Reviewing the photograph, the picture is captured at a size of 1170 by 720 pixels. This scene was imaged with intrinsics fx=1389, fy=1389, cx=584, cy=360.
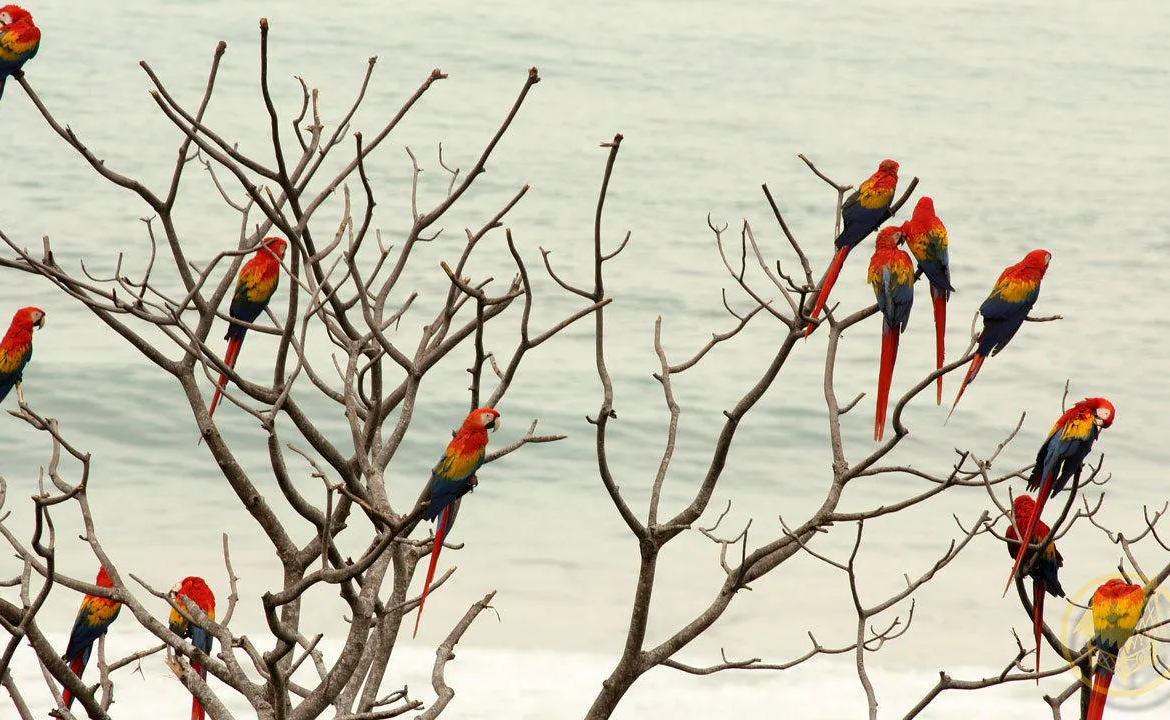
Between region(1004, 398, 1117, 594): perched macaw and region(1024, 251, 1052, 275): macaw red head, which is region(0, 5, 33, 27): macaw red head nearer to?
region(1024, 251, 1052, 275): macaw red head

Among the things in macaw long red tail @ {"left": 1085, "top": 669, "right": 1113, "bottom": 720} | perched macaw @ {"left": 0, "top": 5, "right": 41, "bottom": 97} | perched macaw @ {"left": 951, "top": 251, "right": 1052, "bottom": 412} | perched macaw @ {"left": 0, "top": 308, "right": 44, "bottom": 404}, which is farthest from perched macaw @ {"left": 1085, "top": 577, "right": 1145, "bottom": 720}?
perched macaw @ {"left": 0, "top": 5, "right": 41, "bottom": 97}

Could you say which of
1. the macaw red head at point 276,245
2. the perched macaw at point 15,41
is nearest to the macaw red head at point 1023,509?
the macaw red head at point 276,245

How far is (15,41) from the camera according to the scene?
271 centimetres

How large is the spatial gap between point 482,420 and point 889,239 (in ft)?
2.44

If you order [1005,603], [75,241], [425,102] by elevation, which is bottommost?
[1005,603]

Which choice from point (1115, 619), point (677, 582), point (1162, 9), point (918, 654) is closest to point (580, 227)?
point (677, 582)

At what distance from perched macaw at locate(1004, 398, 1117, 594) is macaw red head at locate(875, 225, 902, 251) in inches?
15.4

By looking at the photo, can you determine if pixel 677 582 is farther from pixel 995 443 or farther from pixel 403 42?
pixel 403 42

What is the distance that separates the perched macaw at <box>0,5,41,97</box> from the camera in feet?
8.78

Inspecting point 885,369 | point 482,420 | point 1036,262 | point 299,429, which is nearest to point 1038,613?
point 885,369

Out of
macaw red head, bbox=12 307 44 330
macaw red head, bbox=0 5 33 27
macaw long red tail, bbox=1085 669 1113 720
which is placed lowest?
macaw long red tail, bbox=1085 669 1113 720

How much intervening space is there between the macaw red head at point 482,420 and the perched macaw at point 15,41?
131 cm

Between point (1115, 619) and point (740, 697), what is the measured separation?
9.10 ft

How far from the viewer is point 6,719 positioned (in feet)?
14.4
